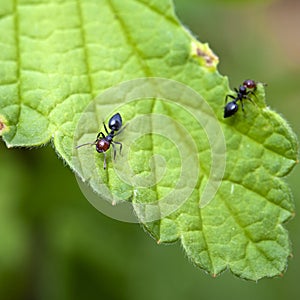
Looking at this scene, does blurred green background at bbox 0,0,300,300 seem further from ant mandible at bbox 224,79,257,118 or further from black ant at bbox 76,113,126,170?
ant mandible at bbox 224,79,257,118

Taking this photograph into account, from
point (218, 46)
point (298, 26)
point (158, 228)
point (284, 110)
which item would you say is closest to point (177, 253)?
point (284, 110)

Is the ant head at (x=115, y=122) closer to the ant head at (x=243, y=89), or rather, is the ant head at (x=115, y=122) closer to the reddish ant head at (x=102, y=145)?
the reddish ant head at (x=102, y=145)

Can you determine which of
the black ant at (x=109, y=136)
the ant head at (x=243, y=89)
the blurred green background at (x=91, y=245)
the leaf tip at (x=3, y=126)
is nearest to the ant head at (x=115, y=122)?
the black ant at (x=109, y=136)

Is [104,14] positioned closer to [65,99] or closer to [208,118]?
[65,99]

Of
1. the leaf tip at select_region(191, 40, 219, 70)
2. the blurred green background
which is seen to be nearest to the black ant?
the leaf tip at select_region(191, 40, 219, 70)

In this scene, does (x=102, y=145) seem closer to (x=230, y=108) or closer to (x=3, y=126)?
(x=3, y=126)

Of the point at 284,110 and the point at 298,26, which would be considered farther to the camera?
the point at 298,26
